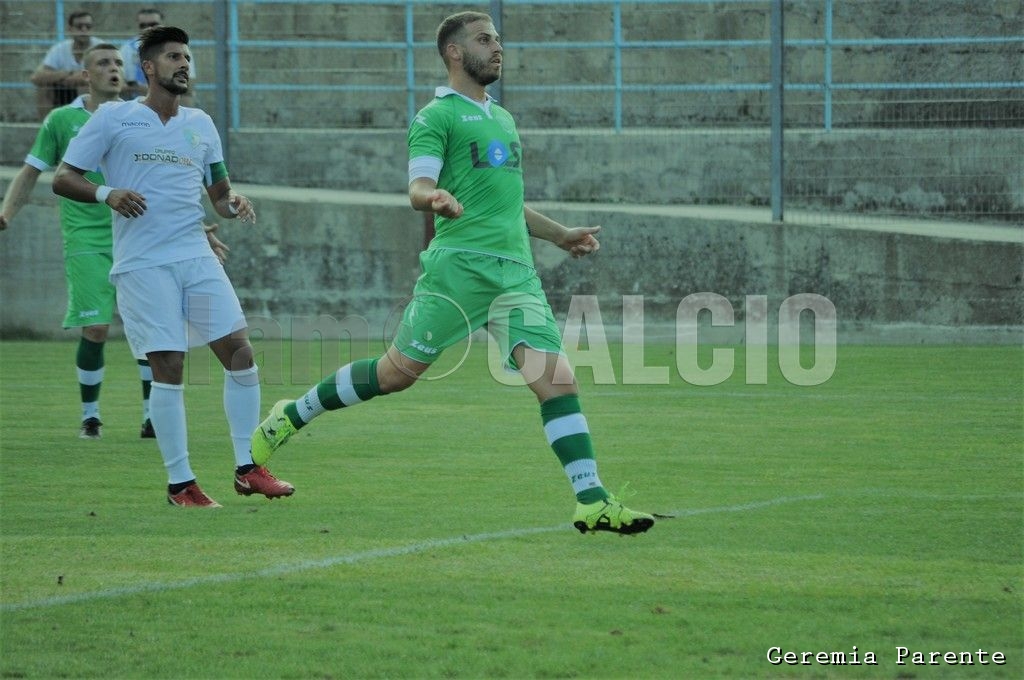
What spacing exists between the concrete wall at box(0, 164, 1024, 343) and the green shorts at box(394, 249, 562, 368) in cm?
932

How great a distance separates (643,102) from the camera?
17.9 metres

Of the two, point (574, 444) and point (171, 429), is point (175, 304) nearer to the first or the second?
point (171, 429)

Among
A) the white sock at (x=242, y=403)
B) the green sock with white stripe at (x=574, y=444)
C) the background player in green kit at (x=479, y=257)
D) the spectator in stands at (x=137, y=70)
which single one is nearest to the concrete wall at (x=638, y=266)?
the spectator in stands at (x=137, y=70)

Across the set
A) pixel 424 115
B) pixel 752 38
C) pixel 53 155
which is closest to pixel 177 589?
pixel 424 115

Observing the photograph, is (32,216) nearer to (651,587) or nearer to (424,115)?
(424,115)

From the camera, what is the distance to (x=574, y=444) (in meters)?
6.79

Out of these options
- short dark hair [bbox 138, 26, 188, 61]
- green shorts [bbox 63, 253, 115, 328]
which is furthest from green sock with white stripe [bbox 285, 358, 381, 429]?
green shorts [bbox 63, 253, 115, 328]

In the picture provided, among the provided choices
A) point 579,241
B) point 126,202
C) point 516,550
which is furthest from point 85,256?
point 516,550

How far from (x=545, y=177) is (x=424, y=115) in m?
10.5

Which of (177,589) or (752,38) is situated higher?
(752,38)

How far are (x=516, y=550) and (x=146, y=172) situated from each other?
2852 millimetres

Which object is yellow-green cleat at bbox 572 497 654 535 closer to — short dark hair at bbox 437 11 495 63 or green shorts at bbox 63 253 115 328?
short dark hair at bbox 437 11 495 63

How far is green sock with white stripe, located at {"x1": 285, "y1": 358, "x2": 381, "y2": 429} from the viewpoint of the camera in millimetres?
7449

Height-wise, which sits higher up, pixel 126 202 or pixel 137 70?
pixel 137 70
